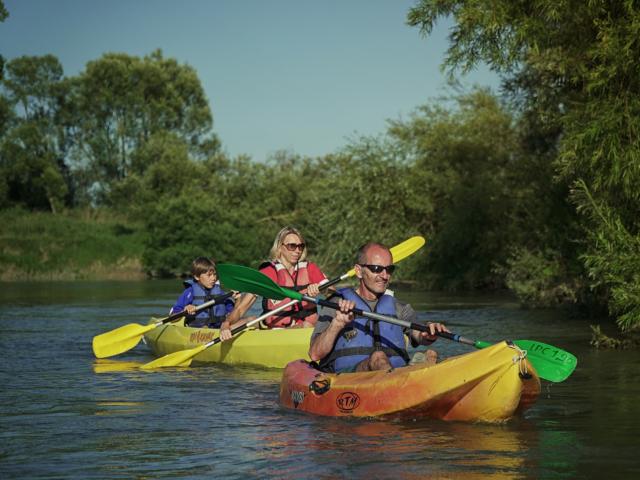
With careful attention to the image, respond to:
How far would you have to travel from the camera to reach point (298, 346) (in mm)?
9922

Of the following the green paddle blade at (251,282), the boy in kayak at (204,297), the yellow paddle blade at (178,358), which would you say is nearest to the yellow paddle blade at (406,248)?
the boy in kayak at (204,297)

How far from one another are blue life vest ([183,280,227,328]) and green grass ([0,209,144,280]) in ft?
78.5

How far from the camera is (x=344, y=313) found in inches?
266

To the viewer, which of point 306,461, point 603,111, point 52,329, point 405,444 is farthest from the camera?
point 52,329

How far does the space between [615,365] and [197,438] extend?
507 centimetres

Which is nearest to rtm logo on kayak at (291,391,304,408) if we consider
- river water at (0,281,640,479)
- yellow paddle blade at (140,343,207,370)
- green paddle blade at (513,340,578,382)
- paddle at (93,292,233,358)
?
river water at (0,281,640,479)

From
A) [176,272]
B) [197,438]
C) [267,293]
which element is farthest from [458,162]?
[197,438]

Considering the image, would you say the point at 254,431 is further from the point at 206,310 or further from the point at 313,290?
the point at 206,310

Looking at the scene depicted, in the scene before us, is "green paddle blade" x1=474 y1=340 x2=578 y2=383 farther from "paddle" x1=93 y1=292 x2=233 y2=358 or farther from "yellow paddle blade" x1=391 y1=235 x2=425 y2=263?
"paddle" x1=93 y1=292 x2=233 y2=358

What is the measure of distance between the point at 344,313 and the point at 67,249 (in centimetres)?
3112

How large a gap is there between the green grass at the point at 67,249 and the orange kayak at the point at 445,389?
29.3m

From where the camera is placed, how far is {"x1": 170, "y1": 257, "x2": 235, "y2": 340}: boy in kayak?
1172 centimetres

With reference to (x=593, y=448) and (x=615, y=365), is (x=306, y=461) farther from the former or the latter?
(x=615, y=365)

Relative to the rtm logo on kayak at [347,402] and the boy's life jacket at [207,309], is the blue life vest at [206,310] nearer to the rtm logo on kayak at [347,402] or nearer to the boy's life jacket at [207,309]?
the boy's life jacket at [207,309]
